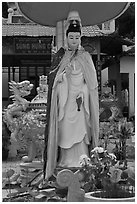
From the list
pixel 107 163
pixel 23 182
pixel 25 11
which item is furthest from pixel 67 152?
pixel 25 11

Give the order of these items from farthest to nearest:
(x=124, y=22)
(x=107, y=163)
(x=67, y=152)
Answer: (x=124, y=22) → (x=67, y=152) → (x=107, y=163)

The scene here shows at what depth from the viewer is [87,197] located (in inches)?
122

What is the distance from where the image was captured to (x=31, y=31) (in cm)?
1330

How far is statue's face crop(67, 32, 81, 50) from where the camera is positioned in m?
4.74

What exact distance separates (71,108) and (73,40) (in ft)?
2.41

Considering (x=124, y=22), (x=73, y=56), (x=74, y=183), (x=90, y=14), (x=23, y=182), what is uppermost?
(x=124, y=22)

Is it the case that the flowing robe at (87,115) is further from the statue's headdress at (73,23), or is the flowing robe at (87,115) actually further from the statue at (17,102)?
the statue at (17,102)

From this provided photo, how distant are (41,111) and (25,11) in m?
3.81

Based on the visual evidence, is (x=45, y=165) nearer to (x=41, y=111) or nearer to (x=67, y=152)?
(x=67, y=152)

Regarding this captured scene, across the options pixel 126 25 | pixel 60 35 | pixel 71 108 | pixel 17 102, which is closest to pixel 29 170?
pixel 71 108

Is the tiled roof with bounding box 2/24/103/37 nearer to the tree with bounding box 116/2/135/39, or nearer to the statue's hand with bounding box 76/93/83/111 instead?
the tree with bounding box 116/2/135/39

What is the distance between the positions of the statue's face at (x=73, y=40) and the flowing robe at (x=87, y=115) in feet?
0.36

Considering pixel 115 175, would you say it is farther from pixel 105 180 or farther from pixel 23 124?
pixel 23 124

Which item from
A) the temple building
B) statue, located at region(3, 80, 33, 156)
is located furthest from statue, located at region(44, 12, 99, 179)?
the temple building
